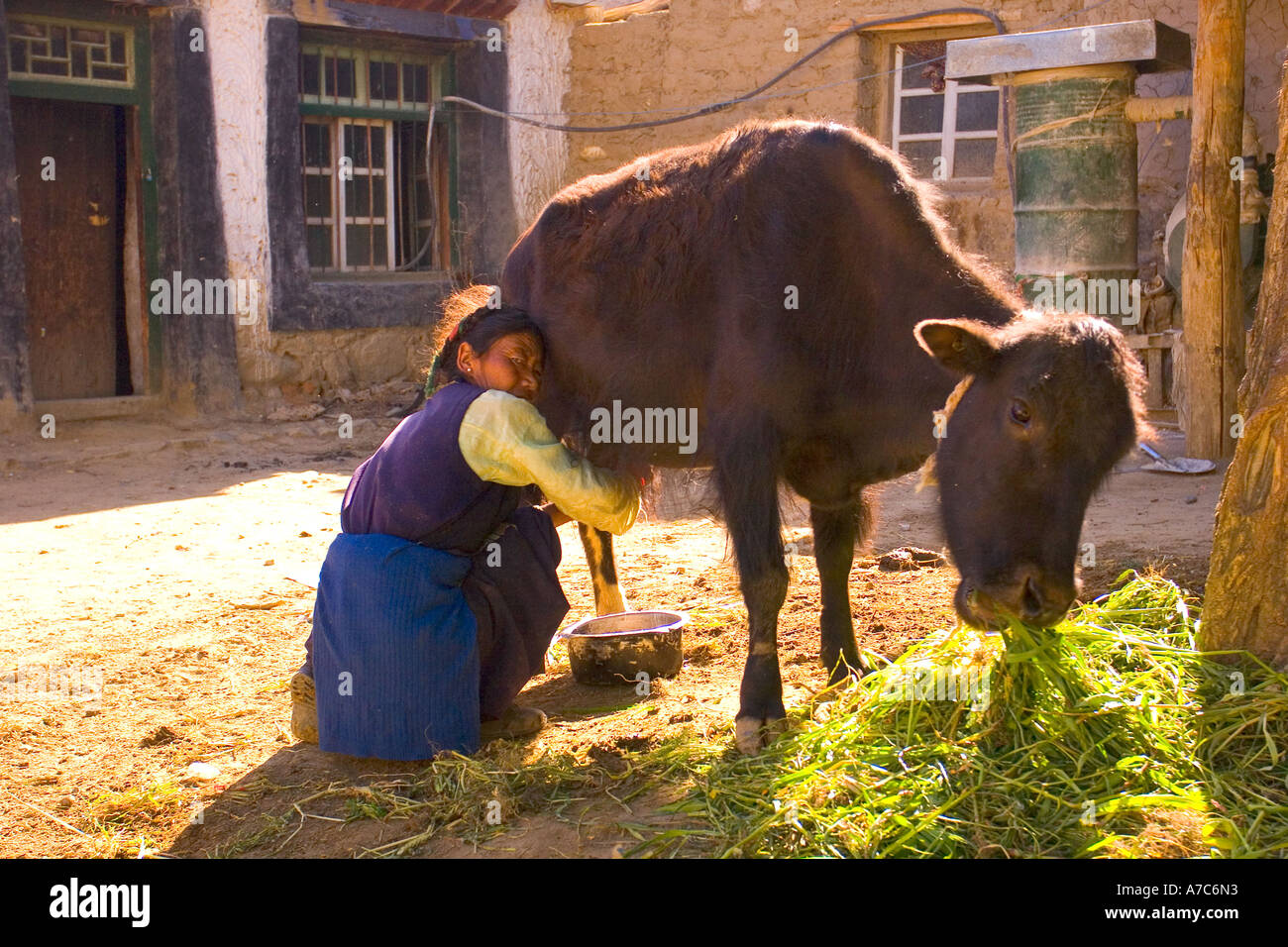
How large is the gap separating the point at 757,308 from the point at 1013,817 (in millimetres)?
1677

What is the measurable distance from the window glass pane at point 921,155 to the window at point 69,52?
20.8ft

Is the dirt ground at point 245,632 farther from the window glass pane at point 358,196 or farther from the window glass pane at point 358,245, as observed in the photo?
the window glass pane at point 358,196

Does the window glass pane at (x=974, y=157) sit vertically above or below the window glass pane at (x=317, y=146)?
below

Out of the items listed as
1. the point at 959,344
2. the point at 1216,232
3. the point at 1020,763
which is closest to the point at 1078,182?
the point at 1216,232

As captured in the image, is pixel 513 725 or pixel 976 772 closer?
pixel 976 772

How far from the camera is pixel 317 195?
35.0 feet

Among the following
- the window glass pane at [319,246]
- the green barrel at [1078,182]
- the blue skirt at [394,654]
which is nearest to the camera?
the blue skirt at [394,654]

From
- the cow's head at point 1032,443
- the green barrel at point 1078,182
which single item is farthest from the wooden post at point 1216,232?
the cow's head at point 1032,443

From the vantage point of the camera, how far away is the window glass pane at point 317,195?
10602 mm

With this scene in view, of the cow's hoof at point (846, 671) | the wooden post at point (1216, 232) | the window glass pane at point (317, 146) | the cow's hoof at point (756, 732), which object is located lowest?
the cow's hoof at point (756, 732)

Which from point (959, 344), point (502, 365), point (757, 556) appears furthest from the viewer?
point (502, 365)

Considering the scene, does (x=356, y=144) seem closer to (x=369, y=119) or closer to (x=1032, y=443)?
(x=369, y=119)

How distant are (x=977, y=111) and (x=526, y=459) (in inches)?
297

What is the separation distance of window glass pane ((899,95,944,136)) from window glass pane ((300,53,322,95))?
509 centimetres
